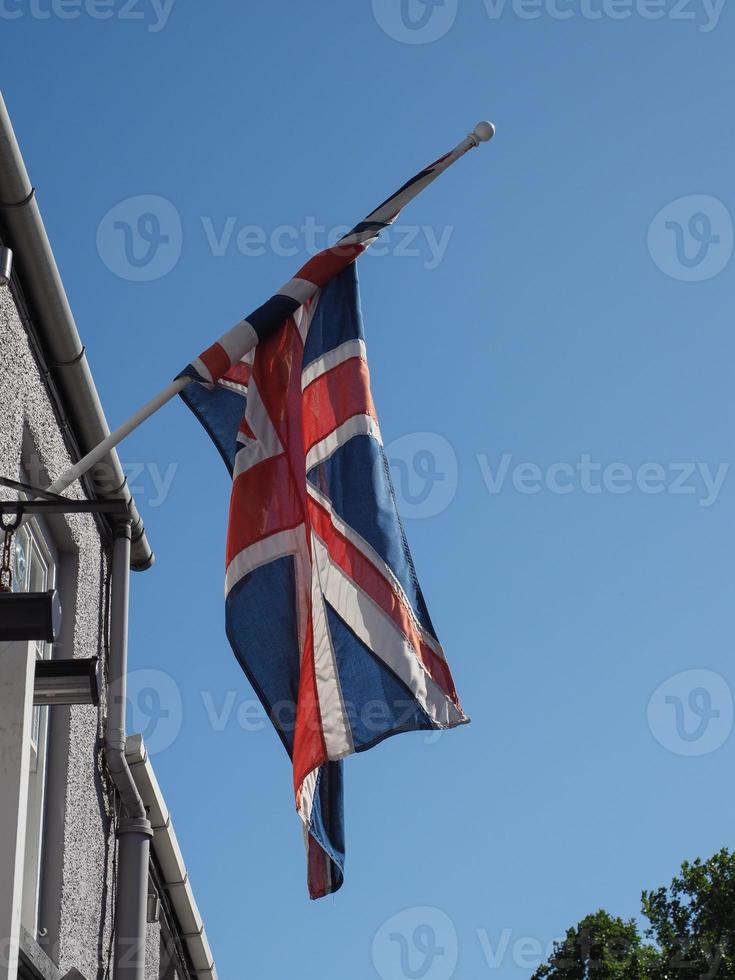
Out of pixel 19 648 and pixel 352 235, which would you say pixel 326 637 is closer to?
pixel 19 648

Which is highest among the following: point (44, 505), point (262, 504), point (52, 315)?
point (52, 315)

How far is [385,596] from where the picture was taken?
18.5ft

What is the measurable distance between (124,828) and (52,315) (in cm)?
298

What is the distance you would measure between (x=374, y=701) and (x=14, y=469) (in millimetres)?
2191

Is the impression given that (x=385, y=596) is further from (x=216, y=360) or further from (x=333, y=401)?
(x=216, y=360)

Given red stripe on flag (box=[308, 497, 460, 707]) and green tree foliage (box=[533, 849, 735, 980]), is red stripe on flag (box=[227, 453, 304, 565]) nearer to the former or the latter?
red stripe on flag (box=[308, 497, 460, 707])

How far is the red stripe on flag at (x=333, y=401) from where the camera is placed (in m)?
6.00

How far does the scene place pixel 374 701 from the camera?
5363 mm

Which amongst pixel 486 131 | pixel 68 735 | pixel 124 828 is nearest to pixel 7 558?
pixel 68 735

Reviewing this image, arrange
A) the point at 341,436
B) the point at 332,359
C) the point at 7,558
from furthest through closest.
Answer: the point at 332,359, the point at 341,436, the point at 7,558

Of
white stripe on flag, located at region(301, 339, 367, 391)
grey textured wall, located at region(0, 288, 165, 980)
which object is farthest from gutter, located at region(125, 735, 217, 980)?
white stripe on flag, located at region(301, 339, 367, 391)

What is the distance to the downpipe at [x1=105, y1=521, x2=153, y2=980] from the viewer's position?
24.0ft

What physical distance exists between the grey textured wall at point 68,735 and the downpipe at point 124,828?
8cm

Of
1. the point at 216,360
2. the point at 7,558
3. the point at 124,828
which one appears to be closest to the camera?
the point at 7,558
